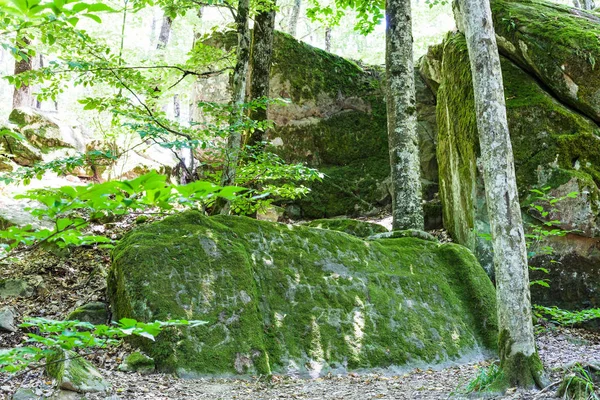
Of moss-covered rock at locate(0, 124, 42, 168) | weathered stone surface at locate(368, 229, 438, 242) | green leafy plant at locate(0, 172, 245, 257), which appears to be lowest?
weathered stone surface at locate(368, 229, 438, 242)

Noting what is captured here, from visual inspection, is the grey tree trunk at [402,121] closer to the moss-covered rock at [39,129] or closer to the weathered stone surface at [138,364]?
the weathered stone surface at [138,364]

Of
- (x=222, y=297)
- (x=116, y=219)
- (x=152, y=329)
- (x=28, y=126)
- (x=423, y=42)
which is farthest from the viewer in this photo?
(x=423, y=42)

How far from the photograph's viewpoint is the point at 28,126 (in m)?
10.3

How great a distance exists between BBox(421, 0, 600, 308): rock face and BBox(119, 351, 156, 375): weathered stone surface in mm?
4736

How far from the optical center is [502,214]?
3.91m

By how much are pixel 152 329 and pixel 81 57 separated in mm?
4819

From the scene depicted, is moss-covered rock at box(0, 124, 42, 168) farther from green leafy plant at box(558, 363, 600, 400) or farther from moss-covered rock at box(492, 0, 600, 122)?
green leafy plant at box(558, 363, 600, 400)

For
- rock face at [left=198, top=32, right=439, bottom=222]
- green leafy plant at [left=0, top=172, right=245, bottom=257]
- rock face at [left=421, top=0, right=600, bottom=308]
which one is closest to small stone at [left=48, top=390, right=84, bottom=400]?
green leafy plant at [left=0, top=172, right=245, bottom=257]

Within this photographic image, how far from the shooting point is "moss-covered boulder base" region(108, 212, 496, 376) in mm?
4414

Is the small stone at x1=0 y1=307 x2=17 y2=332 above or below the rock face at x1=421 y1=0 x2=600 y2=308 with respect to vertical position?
below

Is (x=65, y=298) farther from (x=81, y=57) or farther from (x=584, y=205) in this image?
(x=584, y=205)

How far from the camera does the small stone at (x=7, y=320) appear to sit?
4.65 meters

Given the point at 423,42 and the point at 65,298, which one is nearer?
the point at 65,298

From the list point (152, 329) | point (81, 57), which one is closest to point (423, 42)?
point (81, 57)
